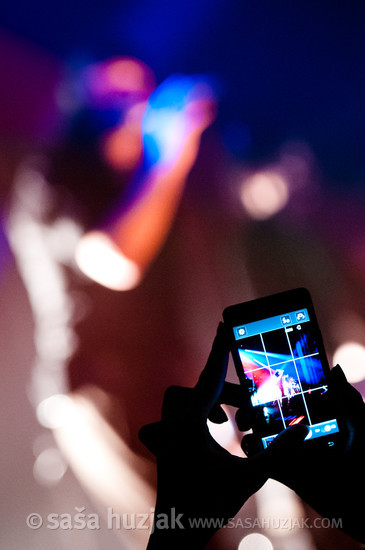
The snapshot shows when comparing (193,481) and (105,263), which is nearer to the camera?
(193,481)

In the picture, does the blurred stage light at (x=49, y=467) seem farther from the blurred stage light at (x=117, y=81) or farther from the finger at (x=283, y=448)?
the blurred stage light at (x=117, y=81)

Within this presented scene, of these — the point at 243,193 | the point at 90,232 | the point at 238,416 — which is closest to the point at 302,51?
the point at 243,193

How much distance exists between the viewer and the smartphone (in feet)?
2.46

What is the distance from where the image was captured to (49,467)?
90 centimetres

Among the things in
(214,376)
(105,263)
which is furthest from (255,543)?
(105,263)

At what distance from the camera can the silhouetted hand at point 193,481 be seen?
63 cm

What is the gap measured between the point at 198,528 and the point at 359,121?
2.46 feet

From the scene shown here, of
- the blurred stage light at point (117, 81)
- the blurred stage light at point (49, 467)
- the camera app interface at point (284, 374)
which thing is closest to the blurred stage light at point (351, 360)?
the camera app interface at point (284, 374)

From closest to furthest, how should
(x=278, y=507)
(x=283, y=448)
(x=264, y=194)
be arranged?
(x=283, y=448) < (x=278, y=507) < (x=264, y=194)

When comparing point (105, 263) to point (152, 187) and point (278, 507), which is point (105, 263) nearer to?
point (152, 187)

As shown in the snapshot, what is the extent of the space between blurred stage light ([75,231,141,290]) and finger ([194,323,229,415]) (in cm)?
25

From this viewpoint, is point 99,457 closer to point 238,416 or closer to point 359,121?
point 238,416

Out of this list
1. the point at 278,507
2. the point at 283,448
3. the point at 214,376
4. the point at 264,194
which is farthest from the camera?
the point at 264,194

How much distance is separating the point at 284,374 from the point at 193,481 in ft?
0.70
